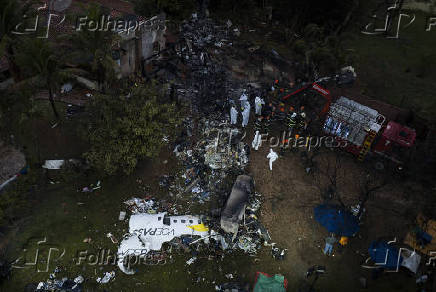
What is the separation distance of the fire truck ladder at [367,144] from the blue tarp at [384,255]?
17.3 feet

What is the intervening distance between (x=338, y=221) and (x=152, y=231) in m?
7.67

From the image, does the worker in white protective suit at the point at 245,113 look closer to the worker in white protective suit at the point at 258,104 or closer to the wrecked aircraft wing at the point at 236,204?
the worker in white protective suit at the point at 258,104

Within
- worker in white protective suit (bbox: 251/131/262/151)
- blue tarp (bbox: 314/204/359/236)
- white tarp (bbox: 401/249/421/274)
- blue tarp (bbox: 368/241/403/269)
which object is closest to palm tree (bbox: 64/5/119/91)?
worker in white protective suit (bbox: 251/131/262/151)

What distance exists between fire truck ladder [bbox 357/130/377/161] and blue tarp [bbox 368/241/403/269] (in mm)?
5269

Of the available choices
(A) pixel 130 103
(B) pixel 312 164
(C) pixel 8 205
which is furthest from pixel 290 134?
(C) pixel 8 205

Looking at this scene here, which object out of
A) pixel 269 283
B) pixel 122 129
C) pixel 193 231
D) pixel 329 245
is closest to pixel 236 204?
pixel 193 231

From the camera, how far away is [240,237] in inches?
530

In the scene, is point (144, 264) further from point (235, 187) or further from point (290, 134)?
point (290, 134)

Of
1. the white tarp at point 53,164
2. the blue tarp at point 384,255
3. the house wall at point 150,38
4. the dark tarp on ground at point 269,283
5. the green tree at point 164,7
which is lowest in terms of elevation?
the dark tarp on ground at point 269,283

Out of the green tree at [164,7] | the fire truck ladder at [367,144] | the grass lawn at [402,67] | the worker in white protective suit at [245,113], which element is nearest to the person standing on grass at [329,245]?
the fire truck ladder at [367,144]

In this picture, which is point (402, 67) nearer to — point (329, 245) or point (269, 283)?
point (329, 245)

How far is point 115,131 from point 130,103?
1.49 metres

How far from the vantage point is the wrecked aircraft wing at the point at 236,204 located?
1319 centimetres

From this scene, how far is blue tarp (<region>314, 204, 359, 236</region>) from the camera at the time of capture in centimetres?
1373
